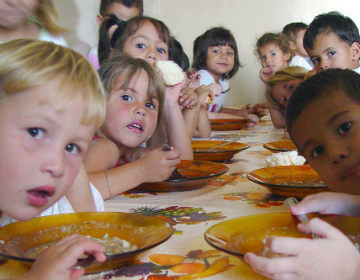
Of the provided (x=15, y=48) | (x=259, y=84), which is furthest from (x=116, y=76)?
(x=259, y=84)

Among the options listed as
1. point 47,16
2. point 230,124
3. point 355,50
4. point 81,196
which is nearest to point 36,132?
point 81,196

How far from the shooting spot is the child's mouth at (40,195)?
23.5 inches

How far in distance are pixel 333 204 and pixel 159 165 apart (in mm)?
497

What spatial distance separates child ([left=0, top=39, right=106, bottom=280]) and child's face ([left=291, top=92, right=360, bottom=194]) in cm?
50

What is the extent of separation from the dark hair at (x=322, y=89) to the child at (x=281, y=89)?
4.82 feet

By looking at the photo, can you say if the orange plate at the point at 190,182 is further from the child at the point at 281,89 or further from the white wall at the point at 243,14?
the white wall at the point at 243,14

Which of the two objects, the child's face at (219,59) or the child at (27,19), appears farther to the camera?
the child's face at (219,59)

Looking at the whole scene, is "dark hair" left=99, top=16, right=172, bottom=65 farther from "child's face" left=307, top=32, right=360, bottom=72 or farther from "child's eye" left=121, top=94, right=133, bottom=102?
"child's face" left=307, top=32, right=360, bottom=72

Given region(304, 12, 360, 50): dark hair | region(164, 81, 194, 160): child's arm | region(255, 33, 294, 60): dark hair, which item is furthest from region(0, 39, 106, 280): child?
region(255, 33, 294, 60): dark hair

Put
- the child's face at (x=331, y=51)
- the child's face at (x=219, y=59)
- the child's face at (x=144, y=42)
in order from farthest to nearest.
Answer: the child's face at (x=219, y=59)
the child's face at (x=331, y=51)
the child's face at (x=144, y=42)

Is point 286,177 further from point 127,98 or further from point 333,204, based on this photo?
point 127,98

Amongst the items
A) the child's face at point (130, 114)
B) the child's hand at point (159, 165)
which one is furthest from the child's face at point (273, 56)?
the child's hand at point (159, 165)

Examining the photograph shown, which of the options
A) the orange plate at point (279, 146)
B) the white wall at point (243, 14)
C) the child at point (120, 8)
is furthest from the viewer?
the white wall at point (243, 14)

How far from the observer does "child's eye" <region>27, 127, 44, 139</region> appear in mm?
590
